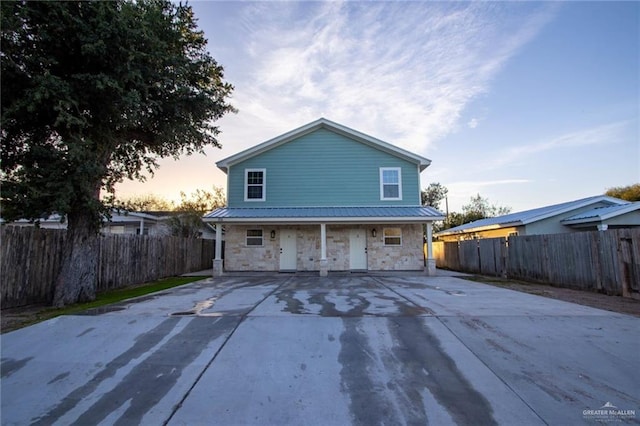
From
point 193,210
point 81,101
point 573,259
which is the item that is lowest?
point 573,259

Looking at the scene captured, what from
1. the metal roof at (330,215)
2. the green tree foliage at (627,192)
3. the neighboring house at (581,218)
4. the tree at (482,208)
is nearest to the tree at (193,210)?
the metal roof at (330,215)

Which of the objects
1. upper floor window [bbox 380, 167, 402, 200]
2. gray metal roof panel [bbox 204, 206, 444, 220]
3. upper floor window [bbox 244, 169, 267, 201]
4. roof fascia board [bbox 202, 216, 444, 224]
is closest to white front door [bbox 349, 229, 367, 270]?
gray metal roof panel [bbox 204, 206, 444, 220]

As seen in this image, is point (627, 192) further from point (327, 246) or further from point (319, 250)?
point (319, 250)

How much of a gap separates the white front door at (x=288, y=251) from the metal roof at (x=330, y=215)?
4.52ft

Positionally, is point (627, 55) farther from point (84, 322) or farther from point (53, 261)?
point (53, 261)

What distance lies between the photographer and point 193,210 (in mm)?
23531

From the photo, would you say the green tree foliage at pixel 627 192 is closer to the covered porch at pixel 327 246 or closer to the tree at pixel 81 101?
the covered porch at pixel 327 246

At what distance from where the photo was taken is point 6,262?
22.6ft

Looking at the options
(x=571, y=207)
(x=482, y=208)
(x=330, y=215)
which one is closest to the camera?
(x=330, y=215)

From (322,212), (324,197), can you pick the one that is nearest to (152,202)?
(324,197)

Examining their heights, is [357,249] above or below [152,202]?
below

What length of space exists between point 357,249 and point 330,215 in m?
2.77

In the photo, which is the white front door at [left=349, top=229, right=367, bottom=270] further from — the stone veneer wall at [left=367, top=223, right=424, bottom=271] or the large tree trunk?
the large tree trunk

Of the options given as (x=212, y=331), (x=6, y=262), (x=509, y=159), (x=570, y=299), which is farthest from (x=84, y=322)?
(x=509, y=159)
